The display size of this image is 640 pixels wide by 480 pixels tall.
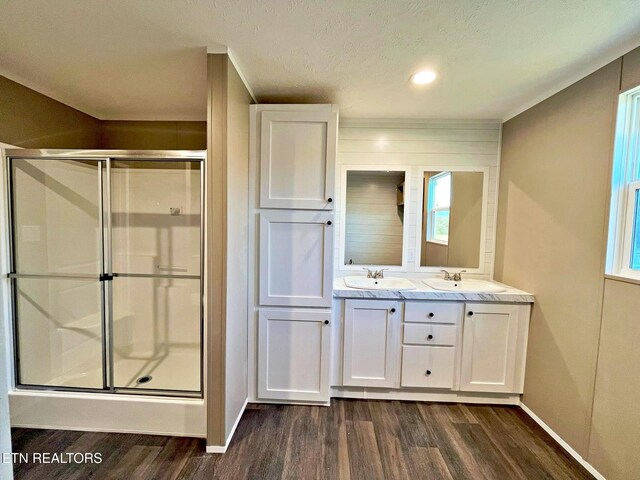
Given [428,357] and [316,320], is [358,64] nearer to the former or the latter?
[316,320]

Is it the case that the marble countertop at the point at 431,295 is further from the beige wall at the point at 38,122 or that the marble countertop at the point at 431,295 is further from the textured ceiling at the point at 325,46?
the beige wall at the point at 38,122

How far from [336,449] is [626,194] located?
223 cm

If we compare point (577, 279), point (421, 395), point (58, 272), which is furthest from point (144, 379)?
point (577, 279)

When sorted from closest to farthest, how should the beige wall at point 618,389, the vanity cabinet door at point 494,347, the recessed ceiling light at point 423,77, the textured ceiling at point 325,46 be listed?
the textured ceiling at point 325,46 → the beige wall at point 618,389 → the recessed ceiling light at point 423,77 → the vanity cabinet door at point 494,347

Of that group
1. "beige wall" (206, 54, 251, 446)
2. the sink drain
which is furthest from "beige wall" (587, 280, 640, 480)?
the sink drain

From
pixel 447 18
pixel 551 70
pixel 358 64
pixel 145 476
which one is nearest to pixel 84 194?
pixel 145 476

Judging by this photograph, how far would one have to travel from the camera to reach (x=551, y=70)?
1705mm

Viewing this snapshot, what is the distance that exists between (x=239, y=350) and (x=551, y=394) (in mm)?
2137

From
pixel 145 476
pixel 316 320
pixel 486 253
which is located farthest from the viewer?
pixel 486 253

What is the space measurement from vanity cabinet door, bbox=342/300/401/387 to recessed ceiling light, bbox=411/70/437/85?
5.12 feet

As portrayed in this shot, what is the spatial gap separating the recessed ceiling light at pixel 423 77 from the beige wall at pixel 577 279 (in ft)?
2.99

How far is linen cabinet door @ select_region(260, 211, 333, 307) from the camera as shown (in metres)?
2.03

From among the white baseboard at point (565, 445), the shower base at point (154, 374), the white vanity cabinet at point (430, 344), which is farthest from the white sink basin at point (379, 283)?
the shower base at point (154, 374)

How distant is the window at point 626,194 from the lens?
58.7 inches
